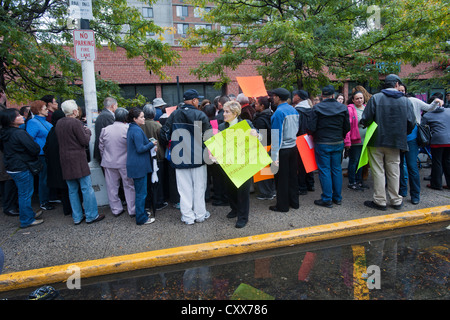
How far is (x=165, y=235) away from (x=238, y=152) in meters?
1.62

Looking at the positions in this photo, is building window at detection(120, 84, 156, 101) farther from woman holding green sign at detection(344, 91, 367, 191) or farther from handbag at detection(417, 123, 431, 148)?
handbag at detection(417, 123, 431, 148)

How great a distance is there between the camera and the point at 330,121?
4977 mm

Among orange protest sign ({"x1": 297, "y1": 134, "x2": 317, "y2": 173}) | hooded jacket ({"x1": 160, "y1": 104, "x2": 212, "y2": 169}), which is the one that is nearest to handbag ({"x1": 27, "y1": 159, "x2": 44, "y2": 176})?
hooded jacket ({"x1": 160, "y1": 104, "x2": 212, "y2": 169})

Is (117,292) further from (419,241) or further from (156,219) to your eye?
(419,241)

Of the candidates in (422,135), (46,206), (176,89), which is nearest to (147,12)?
(176,89)

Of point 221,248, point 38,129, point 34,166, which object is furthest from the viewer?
point 38,129

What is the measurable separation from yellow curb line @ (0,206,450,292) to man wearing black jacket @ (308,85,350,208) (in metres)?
0.82

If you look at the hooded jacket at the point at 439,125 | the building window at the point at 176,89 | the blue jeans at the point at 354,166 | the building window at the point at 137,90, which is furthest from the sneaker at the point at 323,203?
the building window at the point at 137,90

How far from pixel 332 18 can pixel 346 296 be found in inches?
285

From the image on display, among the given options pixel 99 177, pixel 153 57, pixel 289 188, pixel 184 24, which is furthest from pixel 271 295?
pixel 184 24

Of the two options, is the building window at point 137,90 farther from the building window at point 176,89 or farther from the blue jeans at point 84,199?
the blue jeans at point 84,199

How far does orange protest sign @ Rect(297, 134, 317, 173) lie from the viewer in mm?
5215

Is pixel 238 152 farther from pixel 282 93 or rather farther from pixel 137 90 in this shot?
pixel 137 90

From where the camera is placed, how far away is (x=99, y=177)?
5.36m
